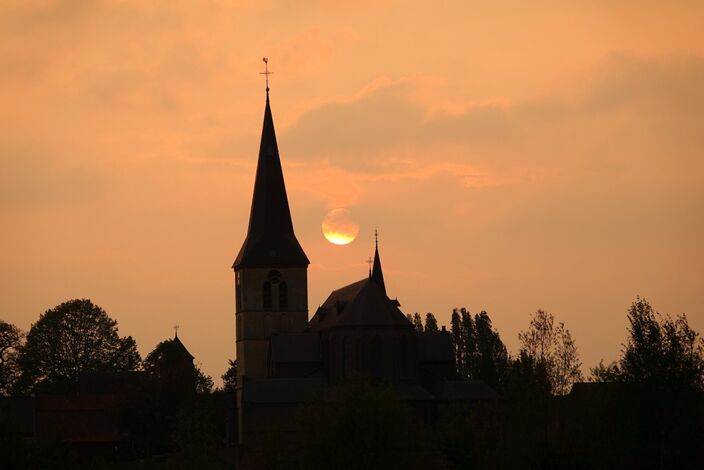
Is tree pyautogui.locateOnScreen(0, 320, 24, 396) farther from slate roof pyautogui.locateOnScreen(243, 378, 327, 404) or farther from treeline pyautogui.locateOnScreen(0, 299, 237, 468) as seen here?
slate roof pyautogui.locateOnScreen(243, 378, 327, 404)

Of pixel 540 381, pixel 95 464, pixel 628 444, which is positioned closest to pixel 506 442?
pixel 628 444

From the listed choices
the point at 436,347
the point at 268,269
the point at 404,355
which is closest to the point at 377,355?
the point at 404,355

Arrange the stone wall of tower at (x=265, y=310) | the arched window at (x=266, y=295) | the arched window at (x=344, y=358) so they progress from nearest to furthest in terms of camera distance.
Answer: the arched window at (x=344, y=358) < the stone wall of tower at (x=265, y=310) < the arched window at (x=266, y=295)

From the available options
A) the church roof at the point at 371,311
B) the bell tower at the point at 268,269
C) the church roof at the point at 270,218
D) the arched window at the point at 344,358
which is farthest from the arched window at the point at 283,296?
the arched window at the point at 344,358

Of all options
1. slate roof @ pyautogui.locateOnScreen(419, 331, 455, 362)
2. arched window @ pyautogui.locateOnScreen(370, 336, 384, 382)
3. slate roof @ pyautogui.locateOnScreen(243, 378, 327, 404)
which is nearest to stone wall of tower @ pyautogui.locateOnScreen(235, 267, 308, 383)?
slate roof @ pyautogui.locateOnScreen(419, 331, 455, 362)

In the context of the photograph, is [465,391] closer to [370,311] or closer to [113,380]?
[370,311]

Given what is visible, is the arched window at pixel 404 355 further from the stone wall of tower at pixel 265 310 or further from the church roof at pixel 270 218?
the church roof at pixel 270 218

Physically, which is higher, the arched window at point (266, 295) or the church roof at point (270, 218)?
the church roof at point (270, 218)

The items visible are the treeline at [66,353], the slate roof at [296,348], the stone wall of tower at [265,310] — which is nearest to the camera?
the slate roof at [296,348]

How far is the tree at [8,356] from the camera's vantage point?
129 m

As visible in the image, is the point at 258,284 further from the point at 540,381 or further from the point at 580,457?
the point at 580,457

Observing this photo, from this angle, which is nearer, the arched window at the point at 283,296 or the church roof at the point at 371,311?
the church roof at the point at 371,311

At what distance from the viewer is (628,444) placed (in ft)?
242

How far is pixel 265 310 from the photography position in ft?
377
